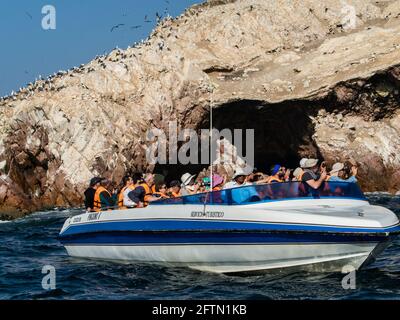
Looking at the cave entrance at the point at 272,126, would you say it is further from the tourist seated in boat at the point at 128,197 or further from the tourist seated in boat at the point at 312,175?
the tourist seated in boat at the point at 312,175

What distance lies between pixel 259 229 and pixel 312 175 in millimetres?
1788

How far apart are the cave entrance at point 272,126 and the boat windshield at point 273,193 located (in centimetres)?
2350

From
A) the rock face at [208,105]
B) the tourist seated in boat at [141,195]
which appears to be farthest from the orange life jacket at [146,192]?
the rock face at [208,105]

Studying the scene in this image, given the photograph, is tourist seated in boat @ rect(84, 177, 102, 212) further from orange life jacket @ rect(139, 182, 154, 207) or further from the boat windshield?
the boat windshield

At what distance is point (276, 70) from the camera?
38.9 m

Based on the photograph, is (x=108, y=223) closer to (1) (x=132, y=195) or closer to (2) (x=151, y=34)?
(1) (x=132, y=195)

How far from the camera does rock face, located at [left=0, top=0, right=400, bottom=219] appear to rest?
34.7 m

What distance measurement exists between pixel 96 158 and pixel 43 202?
139 inches

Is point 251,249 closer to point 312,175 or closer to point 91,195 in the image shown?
point 312,175

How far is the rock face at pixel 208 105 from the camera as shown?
34.7 m

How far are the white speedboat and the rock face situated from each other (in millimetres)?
20168

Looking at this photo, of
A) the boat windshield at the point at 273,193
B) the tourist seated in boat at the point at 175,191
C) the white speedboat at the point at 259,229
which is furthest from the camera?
the tourist seated in boat at the point at 175,191
